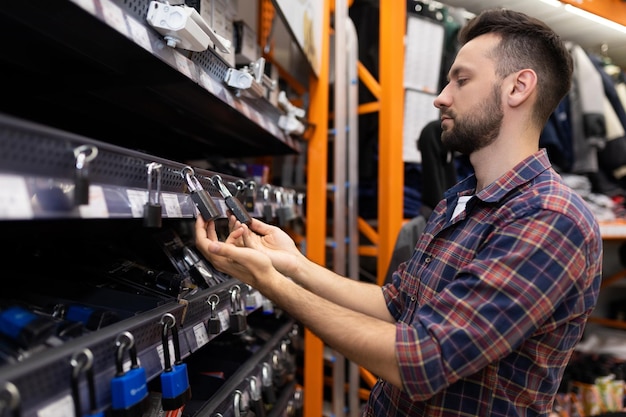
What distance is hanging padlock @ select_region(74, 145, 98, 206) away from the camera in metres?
0.59

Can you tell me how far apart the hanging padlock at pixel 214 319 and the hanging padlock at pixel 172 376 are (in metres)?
0.19

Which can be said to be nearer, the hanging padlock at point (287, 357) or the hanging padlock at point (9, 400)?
the hanging padlock at point (9, 400)

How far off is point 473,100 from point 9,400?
3.97 feet

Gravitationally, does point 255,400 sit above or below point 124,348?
below

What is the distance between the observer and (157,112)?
1.45 m

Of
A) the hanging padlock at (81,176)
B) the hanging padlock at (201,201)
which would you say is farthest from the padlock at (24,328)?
the hanging padlock at (201,201)

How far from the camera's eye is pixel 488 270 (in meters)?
0.83

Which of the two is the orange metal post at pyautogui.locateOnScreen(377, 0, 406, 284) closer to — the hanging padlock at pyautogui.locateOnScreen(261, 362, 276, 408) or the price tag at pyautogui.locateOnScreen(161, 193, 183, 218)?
the hanging padlock at pyautogui.locateOnScreen(261, 362, 276, 408)

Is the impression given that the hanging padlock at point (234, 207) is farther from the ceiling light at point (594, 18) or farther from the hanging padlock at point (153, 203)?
the ceiling light at point (594, 18)

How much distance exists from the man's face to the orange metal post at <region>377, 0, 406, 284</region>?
1.09 metres

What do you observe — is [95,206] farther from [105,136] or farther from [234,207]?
[105,136]

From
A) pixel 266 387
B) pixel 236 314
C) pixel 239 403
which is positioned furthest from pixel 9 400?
pixel 266 387

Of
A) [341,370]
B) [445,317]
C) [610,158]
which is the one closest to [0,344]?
[445,317]

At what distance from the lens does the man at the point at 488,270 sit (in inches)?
31.9
